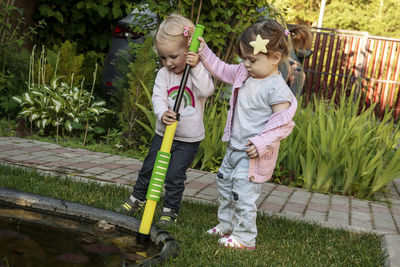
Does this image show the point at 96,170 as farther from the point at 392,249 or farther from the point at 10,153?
the point at 392,249

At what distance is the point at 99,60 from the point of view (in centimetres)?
840

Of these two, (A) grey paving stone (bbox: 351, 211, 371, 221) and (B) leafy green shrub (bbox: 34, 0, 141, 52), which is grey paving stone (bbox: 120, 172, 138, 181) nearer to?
(A) grey paving stone (bbox: 351, 211, 371, 221)

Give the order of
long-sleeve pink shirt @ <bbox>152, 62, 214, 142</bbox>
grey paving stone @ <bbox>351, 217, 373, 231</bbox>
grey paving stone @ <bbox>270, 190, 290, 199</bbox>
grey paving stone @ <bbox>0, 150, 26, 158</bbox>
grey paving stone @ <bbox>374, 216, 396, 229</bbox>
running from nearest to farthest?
long-sleeve pink shirt @ <bbox>152, 62, 214, 142</bbox>, grey paving stone @ <bbox>351, 217, 373, 231</bbox>, grey paving stone @ <bbox>374, 216, 396, 229</bbox>, grey paving stone @ <bbox>270, 190, 290, 199</bbox>, grey paving stone @ <bbox>0, 150, 26, 158</bbox>

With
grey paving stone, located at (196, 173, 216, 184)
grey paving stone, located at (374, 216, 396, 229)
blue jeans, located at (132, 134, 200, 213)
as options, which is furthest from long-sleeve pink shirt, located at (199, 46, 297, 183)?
grey paving stone, located at (196, 173, 216, 184)

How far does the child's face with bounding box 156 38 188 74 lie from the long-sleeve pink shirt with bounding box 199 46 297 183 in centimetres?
15

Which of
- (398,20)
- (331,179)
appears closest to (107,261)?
(331,179)

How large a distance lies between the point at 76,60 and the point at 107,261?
173 inches

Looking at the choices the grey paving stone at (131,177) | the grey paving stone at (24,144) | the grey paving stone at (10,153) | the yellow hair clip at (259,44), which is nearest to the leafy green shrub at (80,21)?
the grey paving stone at (24,144)

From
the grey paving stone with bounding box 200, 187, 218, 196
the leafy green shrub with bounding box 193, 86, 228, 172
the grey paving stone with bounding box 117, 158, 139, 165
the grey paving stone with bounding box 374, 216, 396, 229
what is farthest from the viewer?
the leafy green shrub with bounding box 193, 86, 228, 172

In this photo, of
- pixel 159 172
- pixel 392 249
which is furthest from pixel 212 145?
pixel 159 172

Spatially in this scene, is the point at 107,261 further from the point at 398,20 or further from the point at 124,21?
the point at 398,20

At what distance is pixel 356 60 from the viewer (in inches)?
525

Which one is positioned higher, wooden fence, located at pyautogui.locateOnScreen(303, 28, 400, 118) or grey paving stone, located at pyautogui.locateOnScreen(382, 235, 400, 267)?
wooden fence, located at pyautogui.locateOnScreen(303, 28, 400, 118)

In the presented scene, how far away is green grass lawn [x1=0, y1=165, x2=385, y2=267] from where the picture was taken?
287cm
